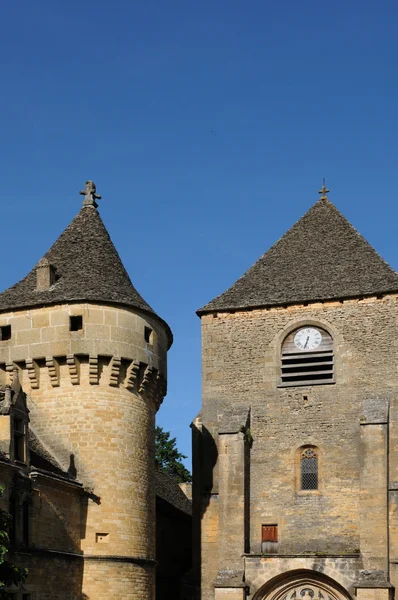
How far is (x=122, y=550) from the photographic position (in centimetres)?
3089

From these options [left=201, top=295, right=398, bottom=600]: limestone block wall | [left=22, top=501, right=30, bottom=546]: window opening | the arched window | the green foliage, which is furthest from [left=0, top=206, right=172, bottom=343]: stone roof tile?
the green foliage

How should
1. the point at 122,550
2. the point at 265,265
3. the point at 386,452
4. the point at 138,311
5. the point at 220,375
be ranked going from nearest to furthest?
1. the point at 122,550
2. the point at 138,311
3. the point at 386,452
4. the point at 220,375
5. the point at 265,265

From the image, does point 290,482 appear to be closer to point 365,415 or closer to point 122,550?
point 365,415

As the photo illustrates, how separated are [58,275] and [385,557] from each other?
1303cm

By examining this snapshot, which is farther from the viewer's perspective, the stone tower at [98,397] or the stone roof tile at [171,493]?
the stone roof tile at [171,493]

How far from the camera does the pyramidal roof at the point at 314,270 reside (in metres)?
38.9

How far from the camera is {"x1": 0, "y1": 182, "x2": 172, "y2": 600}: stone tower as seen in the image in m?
30.9

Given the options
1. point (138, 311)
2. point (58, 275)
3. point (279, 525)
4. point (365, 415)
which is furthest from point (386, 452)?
point (58, 275)

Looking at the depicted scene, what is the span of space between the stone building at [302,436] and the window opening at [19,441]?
395 inches

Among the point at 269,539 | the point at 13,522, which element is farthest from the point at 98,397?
the point at 269,539

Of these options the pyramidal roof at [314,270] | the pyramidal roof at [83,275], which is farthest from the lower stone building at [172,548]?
the pyramidal roof at [83,275]

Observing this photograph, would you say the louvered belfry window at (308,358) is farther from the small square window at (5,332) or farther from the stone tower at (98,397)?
the small square window at (5,332)

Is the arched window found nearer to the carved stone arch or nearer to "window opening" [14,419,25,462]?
the carved stone arch

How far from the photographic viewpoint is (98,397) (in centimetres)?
3175
